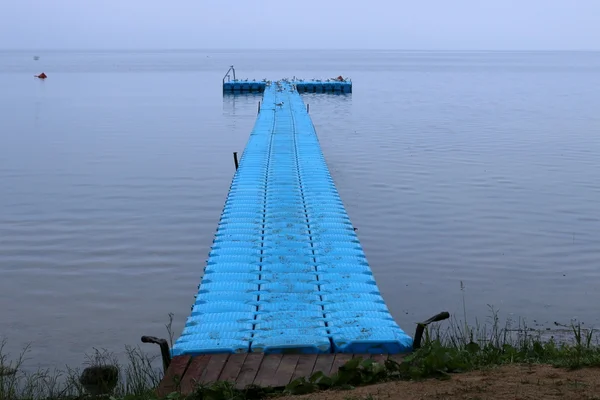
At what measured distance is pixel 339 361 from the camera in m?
6.07

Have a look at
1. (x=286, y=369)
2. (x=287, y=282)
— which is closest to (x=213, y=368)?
(x=286, y=369)

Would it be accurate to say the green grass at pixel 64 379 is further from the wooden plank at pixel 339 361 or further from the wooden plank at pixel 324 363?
the wooden plank at pixel 339 361

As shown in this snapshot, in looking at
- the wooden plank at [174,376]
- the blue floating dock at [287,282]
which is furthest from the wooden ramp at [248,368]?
the blue floating dock at [287,282]

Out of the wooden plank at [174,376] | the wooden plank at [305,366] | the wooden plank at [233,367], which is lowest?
the wooden plank at [174,376]

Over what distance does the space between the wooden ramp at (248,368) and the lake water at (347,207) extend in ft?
9.08

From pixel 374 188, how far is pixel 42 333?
902cm

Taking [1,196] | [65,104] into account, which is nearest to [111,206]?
[1,196]

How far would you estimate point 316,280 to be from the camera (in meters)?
8.29

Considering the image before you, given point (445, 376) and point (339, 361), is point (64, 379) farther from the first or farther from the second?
point (445, 376)

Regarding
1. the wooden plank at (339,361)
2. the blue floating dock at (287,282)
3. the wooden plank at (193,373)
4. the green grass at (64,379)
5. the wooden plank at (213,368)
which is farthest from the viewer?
the green grass at (64,379)

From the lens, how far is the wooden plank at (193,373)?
5.61 meters

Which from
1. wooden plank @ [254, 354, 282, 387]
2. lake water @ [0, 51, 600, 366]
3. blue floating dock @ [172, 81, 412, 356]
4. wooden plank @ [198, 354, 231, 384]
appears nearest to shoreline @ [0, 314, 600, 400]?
wooden plank @ [254, 354, 282, 387]

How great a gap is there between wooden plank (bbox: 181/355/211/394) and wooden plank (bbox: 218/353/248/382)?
17cm

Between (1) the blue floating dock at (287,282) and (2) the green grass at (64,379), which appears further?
(2) the green grass at (64,379)
